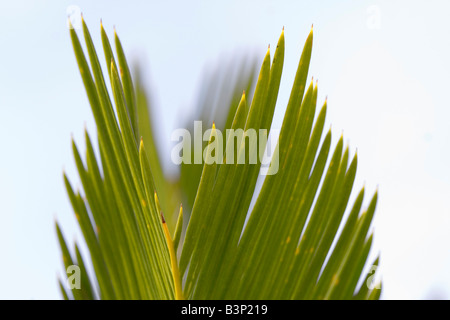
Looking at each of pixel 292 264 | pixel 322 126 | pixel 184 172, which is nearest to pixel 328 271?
pixel 292 264

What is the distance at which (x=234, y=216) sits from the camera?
0.56m

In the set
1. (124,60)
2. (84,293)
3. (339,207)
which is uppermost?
(124,60)

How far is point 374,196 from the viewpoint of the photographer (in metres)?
0.65

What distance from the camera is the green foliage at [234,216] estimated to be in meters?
0.54

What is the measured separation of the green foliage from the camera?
54 cm
